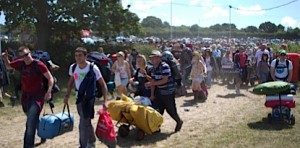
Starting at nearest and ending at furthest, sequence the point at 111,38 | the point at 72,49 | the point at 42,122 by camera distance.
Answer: the point at 42,122 → the point at 72,49 → the point at 111,38

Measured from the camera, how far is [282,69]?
8.77m

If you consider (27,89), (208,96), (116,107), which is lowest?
(208,96)

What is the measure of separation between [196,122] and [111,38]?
38.4 ft

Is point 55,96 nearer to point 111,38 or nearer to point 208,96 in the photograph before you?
point 208,96

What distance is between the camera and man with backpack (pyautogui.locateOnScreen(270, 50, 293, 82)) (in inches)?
344

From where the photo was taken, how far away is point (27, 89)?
6.07 metres

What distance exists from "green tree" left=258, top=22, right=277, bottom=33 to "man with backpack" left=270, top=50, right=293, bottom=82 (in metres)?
48.5

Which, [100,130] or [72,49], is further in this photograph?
[72,49]

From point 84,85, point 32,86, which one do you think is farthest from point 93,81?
point 32,86

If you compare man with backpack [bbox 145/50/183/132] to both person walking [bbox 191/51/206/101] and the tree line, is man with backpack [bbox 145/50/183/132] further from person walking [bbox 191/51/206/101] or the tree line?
the tree line

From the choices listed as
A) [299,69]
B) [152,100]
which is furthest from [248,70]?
[152,100]

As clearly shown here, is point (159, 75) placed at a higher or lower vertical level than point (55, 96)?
higher

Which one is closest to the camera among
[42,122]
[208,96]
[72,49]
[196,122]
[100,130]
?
[100,130]

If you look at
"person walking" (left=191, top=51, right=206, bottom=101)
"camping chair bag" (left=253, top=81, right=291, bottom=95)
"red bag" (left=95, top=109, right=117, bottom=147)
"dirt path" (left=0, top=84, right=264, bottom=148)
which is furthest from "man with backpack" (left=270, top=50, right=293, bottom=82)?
"red bag" (left=95, top=109, right=117, bottom=147)
